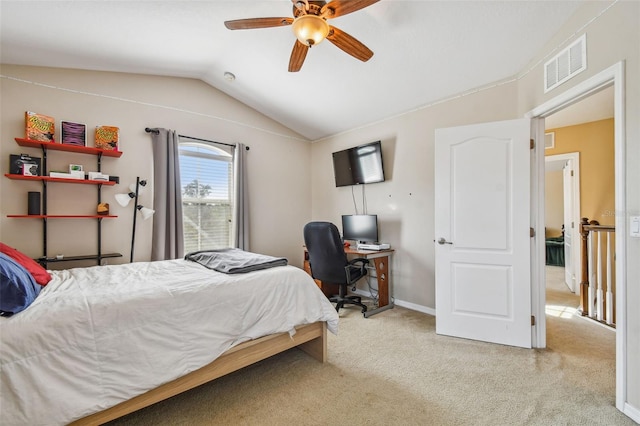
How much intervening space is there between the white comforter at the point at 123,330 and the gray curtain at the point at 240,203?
173cm

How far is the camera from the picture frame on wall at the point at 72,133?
106 inches

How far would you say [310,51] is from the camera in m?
2.79

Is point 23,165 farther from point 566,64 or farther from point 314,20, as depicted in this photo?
point 566,64

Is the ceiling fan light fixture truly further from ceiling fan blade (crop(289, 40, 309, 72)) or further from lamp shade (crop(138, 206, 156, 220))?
lamp shade (crop(138, 206, 156, 220))

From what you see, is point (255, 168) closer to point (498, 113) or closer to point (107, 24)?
point (107, 24)

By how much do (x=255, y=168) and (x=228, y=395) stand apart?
2.98 metres

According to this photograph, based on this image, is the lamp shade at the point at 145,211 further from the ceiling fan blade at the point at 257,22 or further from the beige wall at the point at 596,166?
the beige wall at the point at 596,166

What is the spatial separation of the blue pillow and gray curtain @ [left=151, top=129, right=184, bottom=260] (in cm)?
175

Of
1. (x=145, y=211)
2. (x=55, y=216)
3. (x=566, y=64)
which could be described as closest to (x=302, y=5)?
(x=566, y=64)

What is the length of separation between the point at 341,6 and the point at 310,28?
223 mm

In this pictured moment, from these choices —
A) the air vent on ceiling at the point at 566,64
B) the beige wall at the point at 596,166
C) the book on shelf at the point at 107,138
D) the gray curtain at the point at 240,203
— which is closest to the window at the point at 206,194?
the gray curtain at the point at 240,203

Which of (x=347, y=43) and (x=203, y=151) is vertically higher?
(x=347, y=43)

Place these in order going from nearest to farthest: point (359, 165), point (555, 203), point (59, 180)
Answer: point (59, 180) → point (359, 165) → point (555, 203)

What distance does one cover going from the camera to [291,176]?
15.0 ft
